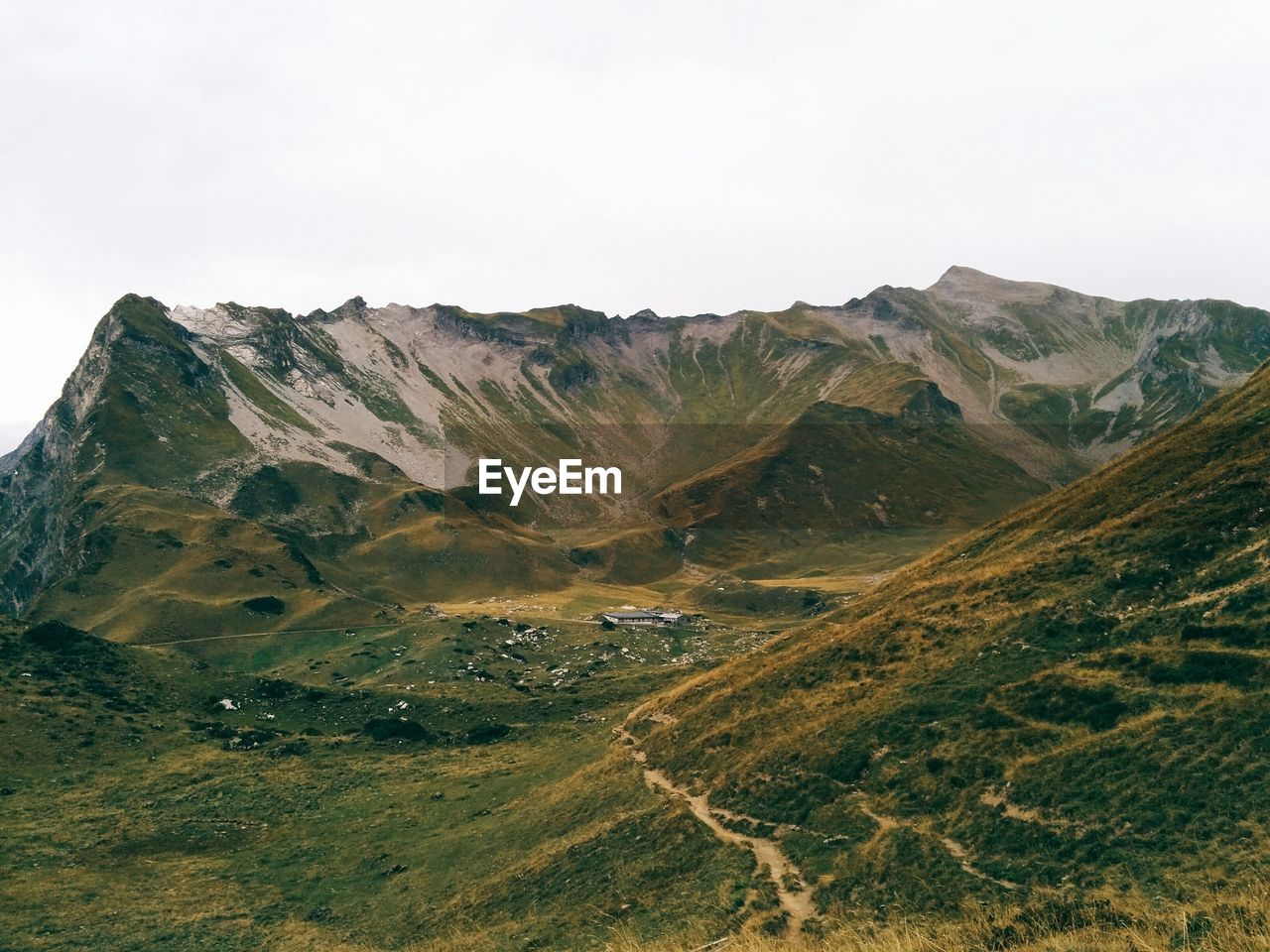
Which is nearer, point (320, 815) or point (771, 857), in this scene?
point (771, 857)

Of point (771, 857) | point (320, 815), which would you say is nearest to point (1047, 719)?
point (771, 857)

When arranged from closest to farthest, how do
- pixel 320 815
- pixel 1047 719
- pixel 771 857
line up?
pixel 1047 719 < pixel 771 857 < pixel 320 815

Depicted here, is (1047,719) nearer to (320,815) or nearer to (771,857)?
(771,857)

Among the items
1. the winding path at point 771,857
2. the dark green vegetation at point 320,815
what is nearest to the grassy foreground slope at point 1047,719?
the winding path at point 771,857

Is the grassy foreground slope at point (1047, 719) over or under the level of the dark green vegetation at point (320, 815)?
over

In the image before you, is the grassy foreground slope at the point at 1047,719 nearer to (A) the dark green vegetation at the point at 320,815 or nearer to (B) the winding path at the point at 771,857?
(B) the winding path at the point at 771,857

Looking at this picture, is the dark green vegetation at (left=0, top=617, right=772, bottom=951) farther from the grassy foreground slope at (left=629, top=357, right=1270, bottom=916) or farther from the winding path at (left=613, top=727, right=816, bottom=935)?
the grassy foreground slope at (left=629, top=357, right=1270, bottom=916)

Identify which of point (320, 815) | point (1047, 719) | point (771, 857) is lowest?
point (320, 815)

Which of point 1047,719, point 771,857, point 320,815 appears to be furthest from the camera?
point 320,815

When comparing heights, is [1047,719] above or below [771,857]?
above

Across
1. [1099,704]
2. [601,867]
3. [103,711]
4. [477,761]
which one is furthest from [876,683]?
[103,711]
